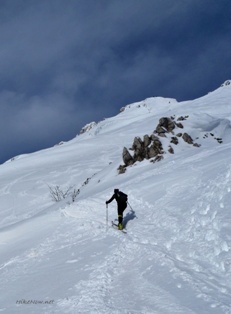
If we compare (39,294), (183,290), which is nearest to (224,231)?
(183,290)

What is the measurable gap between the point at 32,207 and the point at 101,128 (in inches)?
3186

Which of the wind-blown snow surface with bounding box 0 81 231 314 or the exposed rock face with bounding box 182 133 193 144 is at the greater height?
the exposed rock face with bounding box 182 133 193 144

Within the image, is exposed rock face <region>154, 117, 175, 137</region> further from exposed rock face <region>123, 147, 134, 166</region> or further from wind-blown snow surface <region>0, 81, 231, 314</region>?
wind-blown snow surface <region>0, 81, 231, 314</region>

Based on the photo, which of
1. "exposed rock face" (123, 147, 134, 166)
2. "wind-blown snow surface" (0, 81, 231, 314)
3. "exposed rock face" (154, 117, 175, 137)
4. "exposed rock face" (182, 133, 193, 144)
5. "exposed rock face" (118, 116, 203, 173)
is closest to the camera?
"wind-blown snow surface" (0, 81, 231, 314)

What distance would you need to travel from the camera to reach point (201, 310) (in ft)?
23.3

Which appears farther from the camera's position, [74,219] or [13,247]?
[74,219]

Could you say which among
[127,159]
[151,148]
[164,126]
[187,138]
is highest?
[164,126]

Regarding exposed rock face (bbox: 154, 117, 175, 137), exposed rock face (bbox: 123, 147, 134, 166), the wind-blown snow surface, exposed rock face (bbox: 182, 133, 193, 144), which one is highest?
exposed rock face (bbox: 154, 117, 175, 137)

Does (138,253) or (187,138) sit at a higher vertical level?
(187,138)

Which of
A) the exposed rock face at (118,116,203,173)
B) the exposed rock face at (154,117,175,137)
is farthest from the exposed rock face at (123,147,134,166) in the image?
the exposed rock face at (154,117,175,137)

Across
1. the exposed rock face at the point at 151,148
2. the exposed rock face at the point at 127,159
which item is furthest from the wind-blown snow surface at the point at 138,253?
the exposed rock face at the point at 127,159

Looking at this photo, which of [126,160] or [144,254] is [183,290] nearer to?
[144,254]

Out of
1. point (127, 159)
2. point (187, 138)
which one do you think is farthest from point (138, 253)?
point (187, 138)

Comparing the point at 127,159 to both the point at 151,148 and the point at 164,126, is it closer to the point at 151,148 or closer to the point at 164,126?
the point at 151,148
